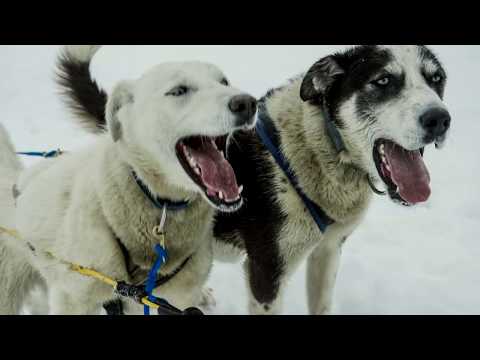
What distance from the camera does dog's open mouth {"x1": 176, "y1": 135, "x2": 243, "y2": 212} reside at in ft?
6.64

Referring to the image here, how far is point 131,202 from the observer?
217 cm

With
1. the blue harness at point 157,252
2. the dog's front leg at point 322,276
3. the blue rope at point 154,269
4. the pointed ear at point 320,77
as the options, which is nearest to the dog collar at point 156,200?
the blue harness at point 157,252

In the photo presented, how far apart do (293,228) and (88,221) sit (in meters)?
0.96

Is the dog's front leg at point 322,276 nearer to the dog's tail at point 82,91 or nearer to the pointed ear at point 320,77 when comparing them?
the pointed ear at point 320,77

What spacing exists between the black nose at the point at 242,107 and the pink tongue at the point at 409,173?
75 cm

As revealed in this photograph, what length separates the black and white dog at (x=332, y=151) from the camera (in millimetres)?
2279

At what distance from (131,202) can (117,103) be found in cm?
42

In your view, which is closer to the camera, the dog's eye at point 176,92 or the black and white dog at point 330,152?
the dog's eye at point 176,92

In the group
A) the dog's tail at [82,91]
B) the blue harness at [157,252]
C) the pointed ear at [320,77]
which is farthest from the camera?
the dog's tail at [82,91]

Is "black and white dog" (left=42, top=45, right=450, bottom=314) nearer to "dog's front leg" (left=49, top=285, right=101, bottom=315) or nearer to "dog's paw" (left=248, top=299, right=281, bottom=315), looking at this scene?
"dog's paw" (left=248, top=299, right=281, bottom=315)

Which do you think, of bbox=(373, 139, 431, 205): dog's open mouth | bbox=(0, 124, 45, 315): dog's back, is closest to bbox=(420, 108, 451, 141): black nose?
bbox=(373, 139, 431, 205): dog's open mouth

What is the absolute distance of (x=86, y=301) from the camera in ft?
7.09
